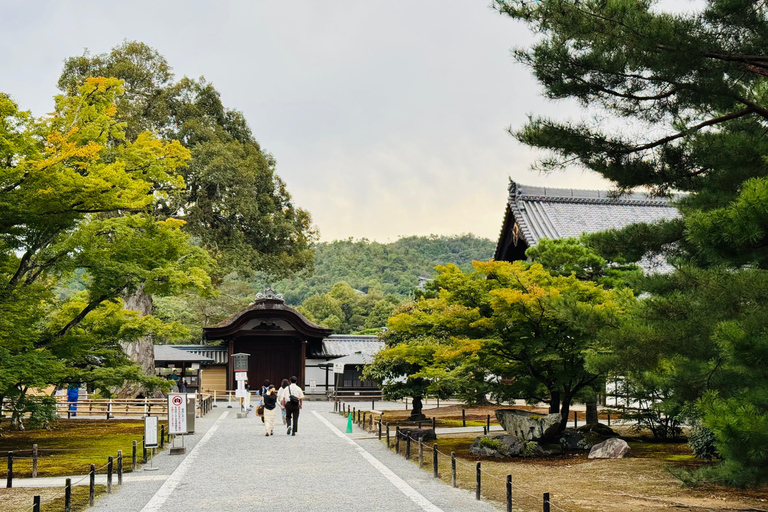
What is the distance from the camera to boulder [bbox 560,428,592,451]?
1590 centimetres

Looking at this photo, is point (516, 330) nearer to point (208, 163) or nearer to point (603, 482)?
point (603, 482)

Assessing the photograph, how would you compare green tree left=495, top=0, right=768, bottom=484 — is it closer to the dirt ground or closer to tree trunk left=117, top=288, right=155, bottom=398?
the dirt ground

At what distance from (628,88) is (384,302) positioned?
5341 centimetres

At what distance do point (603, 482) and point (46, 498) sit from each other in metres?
8.47

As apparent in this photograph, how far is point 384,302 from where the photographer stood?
6281 cm

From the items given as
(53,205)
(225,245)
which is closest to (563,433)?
(53,205)

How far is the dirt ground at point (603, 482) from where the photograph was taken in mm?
9562

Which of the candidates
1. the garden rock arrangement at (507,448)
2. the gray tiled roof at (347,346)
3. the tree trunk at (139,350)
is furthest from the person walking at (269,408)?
the gray tiled roof at (347,346)

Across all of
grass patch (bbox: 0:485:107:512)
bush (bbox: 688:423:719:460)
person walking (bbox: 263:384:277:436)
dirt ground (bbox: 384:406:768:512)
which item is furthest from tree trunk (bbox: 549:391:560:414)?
grass patch (bbox: 0:485:107:512)

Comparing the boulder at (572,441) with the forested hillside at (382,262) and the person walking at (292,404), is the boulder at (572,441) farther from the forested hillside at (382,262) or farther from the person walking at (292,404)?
the forested hillside at (382,262)

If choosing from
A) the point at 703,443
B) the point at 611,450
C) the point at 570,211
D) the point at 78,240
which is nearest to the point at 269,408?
the point at 78,240

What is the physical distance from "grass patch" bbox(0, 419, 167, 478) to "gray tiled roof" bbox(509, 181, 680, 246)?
47.8 feet

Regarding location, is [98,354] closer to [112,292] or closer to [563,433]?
[112,292]

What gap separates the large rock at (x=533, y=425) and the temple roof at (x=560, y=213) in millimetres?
9017
